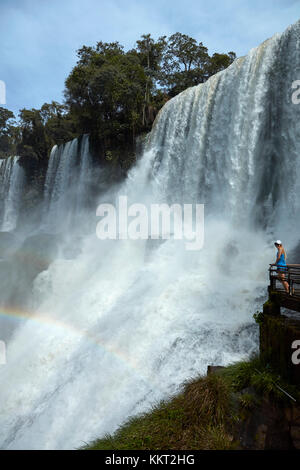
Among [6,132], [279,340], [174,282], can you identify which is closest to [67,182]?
[174,282]

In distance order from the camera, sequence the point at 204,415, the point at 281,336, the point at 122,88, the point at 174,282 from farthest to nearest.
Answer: the point at 122,88 < the point at 174,282 < the point at 281,336 < the point at 204,415

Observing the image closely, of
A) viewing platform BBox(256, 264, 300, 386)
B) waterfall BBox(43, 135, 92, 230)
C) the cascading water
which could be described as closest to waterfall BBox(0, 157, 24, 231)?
waterfall BBox(43, 135, 92, 230)

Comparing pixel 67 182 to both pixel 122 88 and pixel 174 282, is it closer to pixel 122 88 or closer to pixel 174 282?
pixel 122 88

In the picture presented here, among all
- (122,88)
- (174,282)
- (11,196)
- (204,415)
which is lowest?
(204,415)

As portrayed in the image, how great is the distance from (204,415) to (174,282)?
6.66 m

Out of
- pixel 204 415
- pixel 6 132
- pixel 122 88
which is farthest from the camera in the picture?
pixel 6 132

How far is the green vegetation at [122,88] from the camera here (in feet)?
72.8

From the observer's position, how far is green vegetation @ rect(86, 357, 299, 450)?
4.18m

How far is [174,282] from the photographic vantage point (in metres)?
11.1

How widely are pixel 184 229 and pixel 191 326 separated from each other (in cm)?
804

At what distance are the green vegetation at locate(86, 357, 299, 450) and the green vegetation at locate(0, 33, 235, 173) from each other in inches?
700

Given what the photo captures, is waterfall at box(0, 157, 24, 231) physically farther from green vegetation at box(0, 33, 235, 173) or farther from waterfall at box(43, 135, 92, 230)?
waterfall at box(43, 135, 92, 230)
